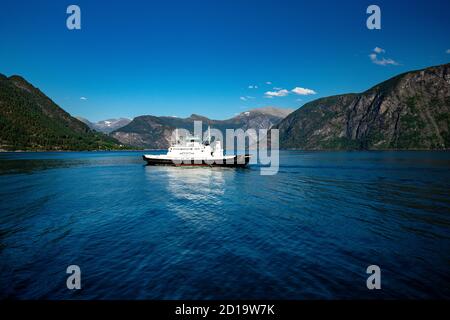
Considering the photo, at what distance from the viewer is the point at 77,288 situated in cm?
1324

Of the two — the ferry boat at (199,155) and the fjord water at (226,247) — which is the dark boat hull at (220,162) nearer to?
the ferry boat at (199,155)

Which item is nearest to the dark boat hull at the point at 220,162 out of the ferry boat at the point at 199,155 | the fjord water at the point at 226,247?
the ferry boat at the point at 199,155

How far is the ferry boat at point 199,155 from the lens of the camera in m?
92.6

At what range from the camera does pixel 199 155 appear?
314 ft

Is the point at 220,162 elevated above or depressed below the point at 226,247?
above

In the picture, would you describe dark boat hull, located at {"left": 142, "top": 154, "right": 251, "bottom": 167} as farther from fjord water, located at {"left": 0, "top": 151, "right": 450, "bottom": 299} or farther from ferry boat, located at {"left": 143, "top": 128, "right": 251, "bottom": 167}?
fjord water, located at {"left": 0, "top": 151, "right": 450, "bottom": 299}

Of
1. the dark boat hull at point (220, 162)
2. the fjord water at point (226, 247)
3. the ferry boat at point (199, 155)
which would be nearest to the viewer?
the fjord water at point (226, 247)

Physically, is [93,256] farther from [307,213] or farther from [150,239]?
[307,213]

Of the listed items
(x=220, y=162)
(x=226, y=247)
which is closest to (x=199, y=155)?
(x=220, y=162)

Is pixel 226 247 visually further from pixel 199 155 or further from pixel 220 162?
pixel 199 155

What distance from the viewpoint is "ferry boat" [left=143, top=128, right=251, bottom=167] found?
304 feet

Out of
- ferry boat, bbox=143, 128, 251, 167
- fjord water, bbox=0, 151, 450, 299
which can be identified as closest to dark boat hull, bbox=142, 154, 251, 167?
ferry boat, bbox=143, 128, 251, 167
